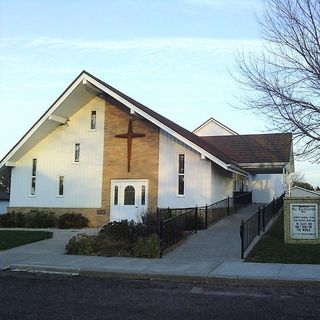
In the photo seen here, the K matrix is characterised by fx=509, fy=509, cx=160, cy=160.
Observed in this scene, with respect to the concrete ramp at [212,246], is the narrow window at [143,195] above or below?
above

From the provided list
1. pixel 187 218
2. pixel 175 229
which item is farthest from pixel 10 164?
pixel 175 229

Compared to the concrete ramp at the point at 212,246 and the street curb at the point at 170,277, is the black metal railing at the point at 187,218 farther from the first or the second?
the street curb at the point at 170,277

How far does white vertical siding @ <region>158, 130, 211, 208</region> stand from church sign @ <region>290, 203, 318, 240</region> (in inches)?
310

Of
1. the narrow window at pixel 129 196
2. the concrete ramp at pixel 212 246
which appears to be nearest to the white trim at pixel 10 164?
the narrow window at pixel 129 196

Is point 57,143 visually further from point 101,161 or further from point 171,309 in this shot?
point 171,309

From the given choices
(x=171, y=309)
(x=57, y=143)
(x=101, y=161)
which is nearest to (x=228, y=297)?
(x=171, y=309)

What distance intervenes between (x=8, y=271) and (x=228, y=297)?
21.2ft

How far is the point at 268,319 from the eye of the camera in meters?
7.73

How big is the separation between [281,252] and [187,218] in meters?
6.79

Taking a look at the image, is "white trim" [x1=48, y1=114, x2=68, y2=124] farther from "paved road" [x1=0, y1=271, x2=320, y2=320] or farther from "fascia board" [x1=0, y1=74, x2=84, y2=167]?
"paved road" [x1=0, y1=271, x2=320, y2=320]

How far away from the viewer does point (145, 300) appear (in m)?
9.35

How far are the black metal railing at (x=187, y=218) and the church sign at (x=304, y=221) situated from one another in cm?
388

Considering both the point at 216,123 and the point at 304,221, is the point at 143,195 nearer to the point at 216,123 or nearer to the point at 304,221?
the point at 304,221

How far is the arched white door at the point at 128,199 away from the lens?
25.4 m
